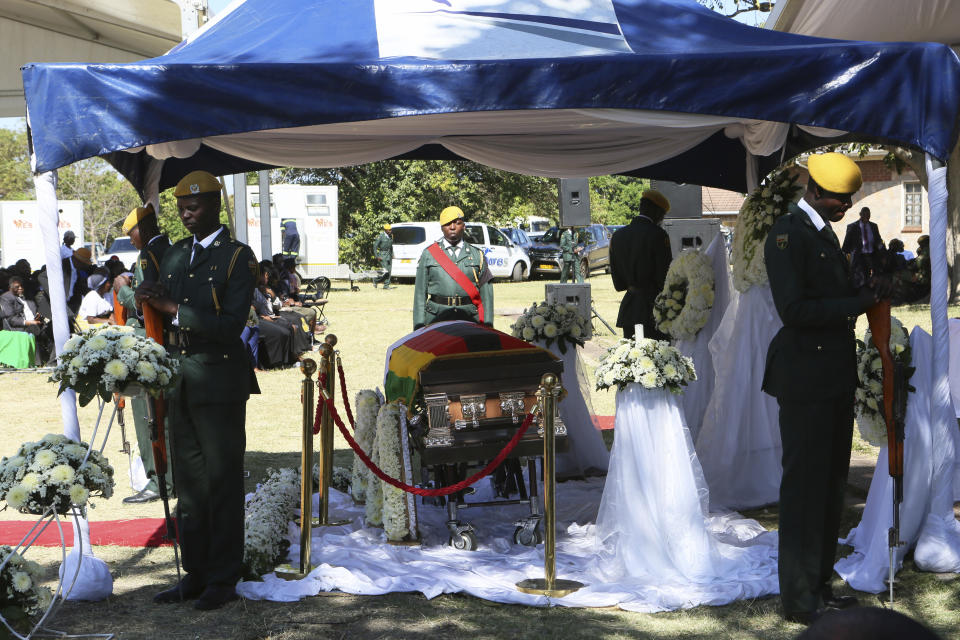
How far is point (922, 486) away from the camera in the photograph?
546 centimetres

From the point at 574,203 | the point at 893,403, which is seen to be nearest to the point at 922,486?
the point at 893,403

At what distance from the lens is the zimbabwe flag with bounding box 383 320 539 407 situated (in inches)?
240

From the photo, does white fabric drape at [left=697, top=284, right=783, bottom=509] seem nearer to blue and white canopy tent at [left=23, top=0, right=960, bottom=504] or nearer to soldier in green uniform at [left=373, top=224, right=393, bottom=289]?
blue and white canopy tent at [left=23, top=0, right=960, bottom=504]

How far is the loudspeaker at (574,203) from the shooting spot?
12.8 meters

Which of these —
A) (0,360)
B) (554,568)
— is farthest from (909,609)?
(0,360)

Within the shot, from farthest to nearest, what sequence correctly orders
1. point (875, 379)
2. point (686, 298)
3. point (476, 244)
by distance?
point (476, 244) < point (686, 298) < point (875, 379)

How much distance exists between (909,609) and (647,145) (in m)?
4.03

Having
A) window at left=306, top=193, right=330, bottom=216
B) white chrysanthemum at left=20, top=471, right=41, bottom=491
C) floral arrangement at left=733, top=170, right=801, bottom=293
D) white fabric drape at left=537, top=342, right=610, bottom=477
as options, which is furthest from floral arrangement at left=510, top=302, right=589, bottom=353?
window at left=306, top=193, right=330, bottom=216

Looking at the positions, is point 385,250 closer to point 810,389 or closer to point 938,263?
point 938,263

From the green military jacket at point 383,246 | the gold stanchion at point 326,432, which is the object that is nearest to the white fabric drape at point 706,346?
the gold stanchion at point 326,432

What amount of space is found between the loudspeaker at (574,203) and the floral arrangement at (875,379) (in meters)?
7.38

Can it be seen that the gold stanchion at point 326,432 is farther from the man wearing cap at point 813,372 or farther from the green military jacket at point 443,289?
the man wearing cap at point 813,372

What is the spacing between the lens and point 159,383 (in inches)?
179

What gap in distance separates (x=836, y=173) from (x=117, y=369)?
10.7 ft
